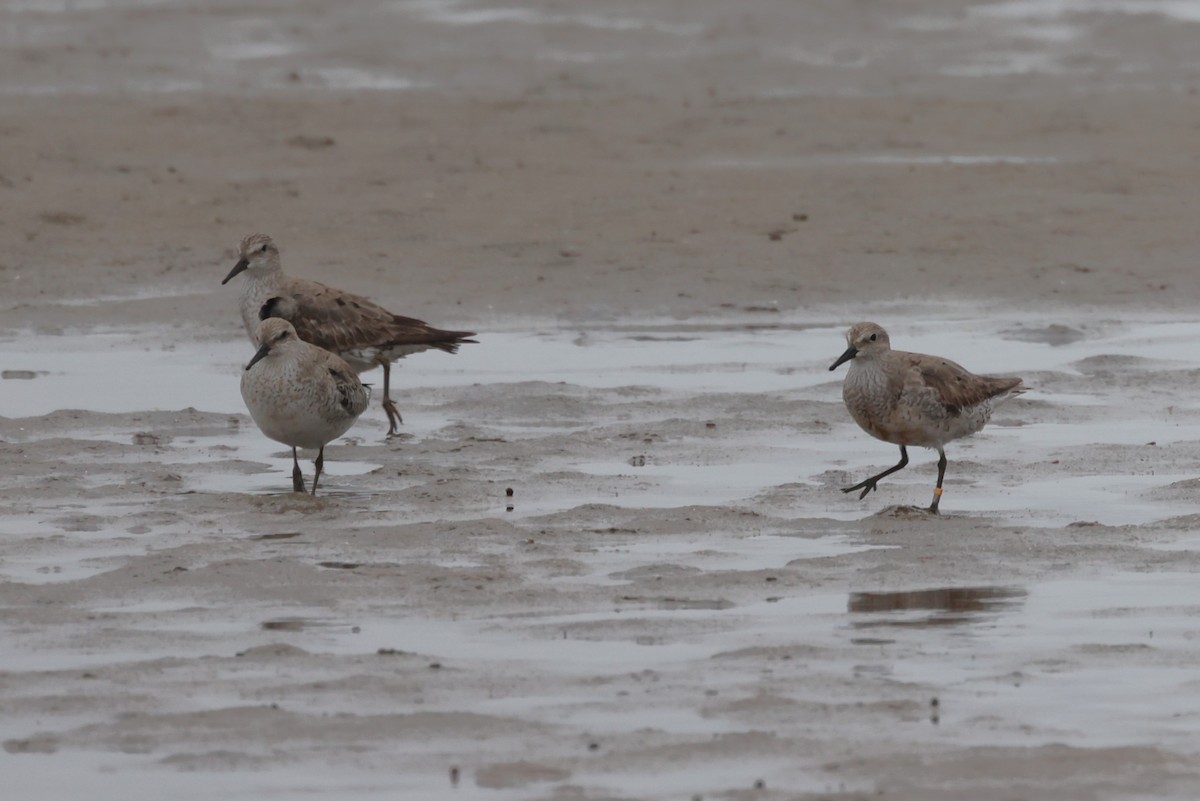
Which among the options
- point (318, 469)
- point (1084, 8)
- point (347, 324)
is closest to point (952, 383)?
point (318, 469)

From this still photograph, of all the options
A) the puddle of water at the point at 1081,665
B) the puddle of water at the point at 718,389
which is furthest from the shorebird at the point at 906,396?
the puddle of water at the point at 1081,665

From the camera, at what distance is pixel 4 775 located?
23.1 feet

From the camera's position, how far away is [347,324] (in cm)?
1415

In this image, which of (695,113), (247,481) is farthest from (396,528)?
(695,113)

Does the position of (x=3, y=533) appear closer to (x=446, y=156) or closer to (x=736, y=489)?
(x=736, y=489)

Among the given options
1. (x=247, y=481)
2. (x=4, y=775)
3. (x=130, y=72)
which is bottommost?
(x=130, y=72)

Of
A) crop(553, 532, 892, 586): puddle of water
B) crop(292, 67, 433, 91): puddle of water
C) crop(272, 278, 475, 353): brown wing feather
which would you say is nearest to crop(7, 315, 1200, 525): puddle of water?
crop(272, 278, 475, 353): brown wing feather

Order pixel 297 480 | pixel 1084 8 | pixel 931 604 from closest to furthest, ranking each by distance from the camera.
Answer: pixel 931 604 < pixel 297 480 < pixel 1084 8

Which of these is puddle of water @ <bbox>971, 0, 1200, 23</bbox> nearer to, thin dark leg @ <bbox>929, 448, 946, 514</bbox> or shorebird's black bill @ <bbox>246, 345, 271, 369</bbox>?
thin dark leg @ <bbox>929, 448, 946, 514</bbox>

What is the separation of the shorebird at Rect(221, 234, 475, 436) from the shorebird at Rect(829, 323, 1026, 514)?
11.2ft

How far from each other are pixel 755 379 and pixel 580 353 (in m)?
1.46

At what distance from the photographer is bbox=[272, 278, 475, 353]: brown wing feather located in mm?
14086

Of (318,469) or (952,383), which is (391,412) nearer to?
(318,469)

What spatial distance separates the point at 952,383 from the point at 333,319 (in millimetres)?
4353
